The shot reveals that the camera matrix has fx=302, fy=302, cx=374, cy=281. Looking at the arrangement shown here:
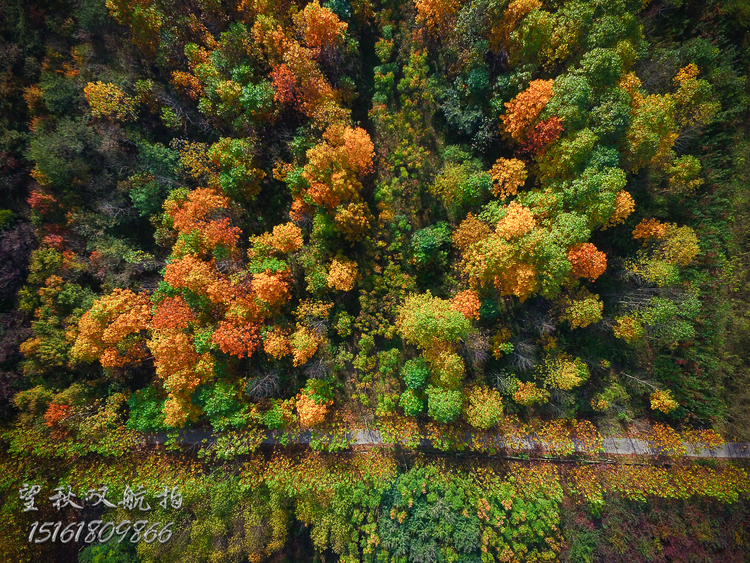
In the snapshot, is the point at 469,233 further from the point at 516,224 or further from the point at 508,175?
the point at 508,175

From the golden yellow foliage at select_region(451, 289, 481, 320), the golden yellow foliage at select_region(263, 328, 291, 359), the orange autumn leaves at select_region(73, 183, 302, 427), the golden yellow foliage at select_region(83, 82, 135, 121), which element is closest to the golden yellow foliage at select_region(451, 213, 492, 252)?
the golden yellow foliage at select_region(451, 289, 481, 320)

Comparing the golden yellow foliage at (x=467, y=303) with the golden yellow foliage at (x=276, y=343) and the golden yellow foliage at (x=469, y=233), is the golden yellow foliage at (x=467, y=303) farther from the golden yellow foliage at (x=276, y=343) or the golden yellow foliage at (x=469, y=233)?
the golden yellow foliage at (x=276, y=343)

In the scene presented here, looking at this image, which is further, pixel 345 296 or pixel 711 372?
pixel 345 296

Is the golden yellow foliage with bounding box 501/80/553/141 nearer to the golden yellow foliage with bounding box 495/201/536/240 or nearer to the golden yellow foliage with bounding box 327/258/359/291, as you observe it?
the golden yellow foliage with bounding box 495/201/536/240

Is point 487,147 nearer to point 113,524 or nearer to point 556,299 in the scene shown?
point 556,299

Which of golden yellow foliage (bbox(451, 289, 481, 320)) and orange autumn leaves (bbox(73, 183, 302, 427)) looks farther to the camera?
golden yellow foliage (bbox(451, 289, 481, 320))

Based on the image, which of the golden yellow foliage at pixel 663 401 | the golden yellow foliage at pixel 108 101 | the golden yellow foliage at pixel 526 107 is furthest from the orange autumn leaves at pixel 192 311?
the golden yellow foliage at pixel 663 401

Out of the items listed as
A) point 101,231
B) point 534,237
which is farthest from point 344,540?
point 101,231

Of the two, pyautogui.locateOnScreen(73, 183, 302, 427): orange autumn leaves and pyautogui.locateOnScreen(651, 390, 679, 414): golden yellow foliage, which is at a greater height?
pyautogui.locateOnScreen(73, 183, 302, 427): orange autumn leaves

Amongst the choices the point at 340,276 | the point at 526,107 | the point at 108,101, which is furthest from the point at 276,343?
the point at 526,107
